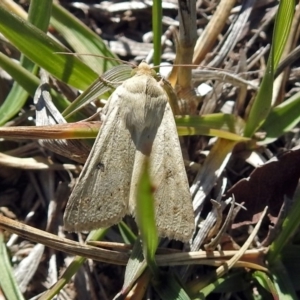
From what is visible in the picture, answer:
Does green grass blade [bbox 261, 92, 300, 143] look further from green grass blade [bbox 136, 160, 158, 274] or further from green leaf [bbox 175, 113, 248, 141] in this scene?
green grass blade [bbox 136, 160, 158, 274]

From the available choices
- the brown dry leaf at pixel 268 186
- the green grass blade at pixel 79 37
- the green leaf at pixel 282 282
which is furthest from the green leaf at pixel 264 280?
the green grass blade at pixel 79 37

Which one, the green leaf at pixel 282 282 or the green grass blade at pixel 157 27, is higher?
the green grass blade at pixel 157 27

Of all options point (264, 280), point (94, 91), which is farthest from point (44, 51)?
point (264, 280)

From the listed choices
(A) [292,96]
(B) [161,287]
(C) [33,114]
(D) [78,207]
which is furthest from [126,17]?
(B) [161,287]

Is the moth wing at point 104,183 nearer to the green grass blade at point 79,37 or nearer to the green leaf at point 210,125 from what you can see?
the green leaf at point 210,125

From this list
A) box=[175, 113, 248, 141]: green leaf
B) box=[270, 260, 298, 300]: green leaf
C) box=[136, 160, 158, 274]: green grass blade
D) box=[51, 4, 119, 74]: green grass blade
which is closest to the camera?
box=[136, 160, 158, 274]: green grass blade

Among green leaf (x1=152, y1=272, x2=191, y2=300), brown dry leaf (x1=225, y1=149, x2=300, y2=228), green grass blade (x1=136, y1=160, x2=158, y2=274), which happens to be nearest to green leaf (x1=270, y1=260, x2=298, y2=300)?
brown dry leaf (x1=225, y1=149, x2=300, y2=228)

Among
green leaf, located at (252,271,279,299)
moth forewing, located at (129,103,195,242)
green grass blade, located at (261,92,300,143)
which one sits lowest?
green leaf, located at (252,271,279,299)

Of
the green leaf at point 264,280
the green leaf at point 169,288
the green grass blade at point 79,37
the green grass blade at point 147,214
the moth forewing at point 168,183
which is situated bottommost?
the green leaf at point 169,288

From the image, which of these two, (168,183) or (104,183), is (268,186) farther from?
(104,183)
